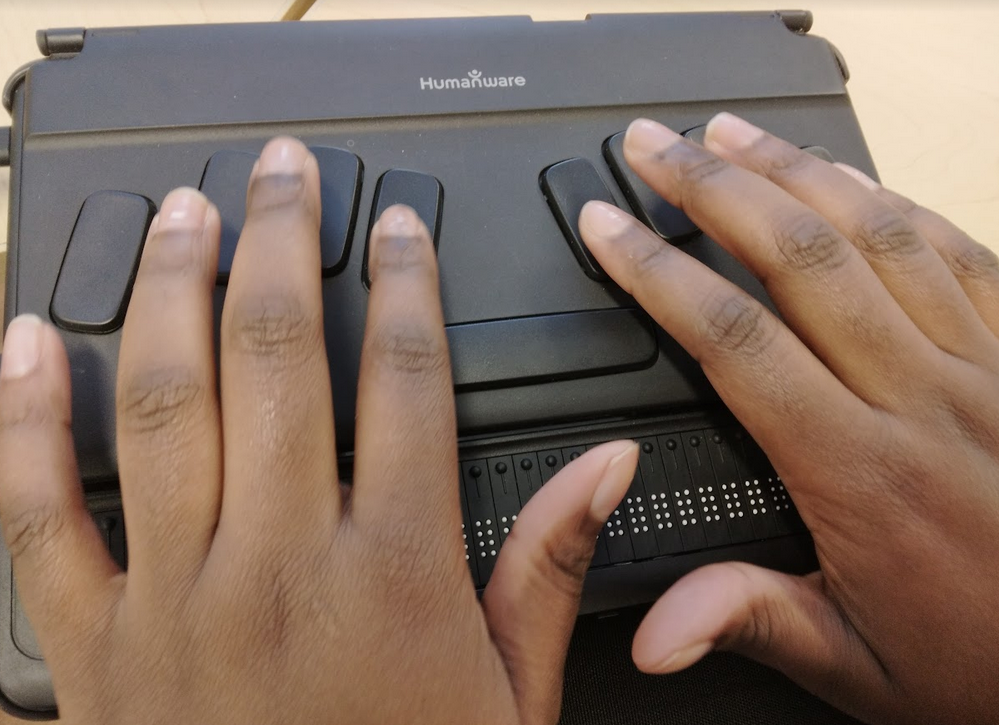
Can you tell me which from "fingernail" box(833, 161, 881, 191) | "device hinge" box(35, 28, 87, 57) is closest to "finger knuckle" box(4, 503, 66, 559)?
"device hinge" box(35, 28, 87, 57)

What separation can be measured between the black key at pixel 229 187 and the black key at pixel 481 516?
0.23 meters

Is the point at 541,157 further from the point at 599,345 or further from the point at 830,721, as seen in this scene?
the point at 830,721

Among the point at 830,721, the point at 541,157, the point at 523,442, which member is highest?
the point at 541,157

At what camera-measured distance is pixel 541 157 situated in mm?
551

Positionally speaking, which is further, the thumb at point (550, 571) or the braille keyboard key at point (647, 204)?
the braille keyboard key at point (647, 204)

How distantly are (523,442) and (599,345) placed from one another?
3.5 inches

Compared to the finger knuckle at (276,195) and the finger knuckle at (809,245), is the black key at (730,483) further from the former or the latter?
the finger knuckle at (276,195)

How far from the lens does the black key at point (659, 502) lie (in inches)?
18.5

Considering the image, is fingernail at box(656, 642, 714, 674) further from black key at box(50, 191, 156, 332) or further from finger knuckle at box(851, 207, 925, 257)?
black key at box(50, 191, 156, 332)

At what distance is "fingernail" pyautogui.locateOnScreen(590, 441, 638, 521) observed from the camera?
40cm

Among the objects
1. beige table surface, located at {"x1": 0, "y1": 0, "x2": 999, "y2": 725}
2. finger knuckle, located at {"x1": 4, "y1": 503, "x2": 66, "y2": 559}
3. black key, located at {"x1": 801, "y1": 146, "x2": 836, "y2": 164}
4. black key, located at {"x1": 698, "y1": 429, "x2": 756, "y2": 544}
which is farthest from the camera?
beige table surface, located at {"x1": 0, "y1": 0, "x2": 999, "y2": 725}

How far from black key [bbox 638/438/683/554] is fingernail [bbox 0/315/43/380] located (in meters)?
0.40

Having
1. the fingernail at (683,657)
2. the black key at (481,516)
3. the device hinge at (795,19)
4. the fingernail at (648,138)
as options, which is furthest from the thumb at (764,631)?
the device hinge at (795,19)

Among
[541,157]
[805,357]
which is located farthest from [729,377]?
[541,157]
